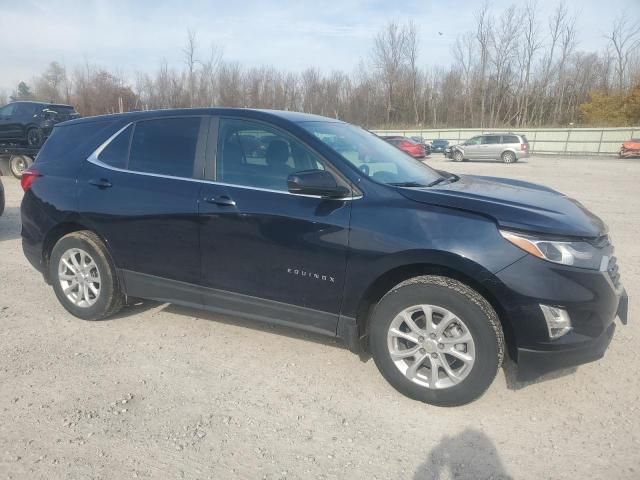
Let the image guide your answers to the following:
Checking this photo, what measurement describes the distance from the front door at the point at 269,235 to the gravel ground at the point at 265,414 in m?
0.44

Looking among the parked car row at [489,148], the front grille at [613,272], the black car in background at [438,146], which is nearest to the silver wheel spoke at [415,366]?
the front grille at [613,272]

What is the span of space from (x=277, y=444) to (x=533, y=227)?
1.88 meters

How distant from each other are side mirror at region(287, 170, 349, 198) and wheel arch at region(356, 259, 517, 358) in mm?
600

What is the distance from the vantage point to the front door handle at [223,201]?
10.8 feet

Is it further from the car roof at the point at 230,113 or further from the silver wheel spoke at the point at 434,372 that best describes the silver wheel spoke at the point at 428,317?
the car roof at the point at 230,113

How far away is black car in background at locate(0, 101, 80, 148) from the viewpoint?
14328mm

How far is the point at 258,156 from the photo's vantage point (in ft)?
11.0

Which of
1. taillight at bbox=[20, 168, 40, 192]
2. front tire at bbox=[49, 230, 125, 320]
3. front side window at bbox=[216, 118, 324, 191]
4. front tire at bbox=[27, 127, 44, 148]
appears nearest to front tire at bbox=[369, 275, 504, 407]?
front side window at bbox=[216, 118, 324, 191]

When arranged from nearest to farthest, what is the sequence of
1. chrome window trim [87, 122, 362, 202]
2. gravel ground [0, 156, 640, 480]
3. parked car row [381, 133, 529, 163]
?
gravel ground [0, 156, 640, 480]
chrome window trim [87, 122, 362, 202]
parked car row [381, 133, 529, 163]

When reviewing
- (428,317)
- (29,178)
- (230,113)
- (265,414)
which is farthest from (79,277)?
(428,317)

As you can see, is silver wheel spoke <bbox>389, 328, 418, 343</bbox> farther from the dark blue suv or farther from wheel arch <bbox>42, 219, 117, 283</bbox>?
wheel arch <bbox>42, 219, 117, 283</bbox>

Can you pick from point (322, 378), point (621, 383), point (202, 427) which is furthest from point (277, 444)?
point (621, 383)

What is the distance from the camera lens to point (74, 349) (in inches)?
141

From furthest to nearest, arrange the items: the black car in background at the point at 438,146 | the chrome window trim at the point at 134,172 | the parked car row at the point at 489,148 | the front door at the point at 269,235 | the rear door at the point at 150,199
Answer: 1. the black car in background at the point at 438,146
2. the parked car row at the point at 489,148
3. the rear door at the point at 150,199
4. the chrome window trim at the point at 134,172
5. the front door at the point at 269,235
